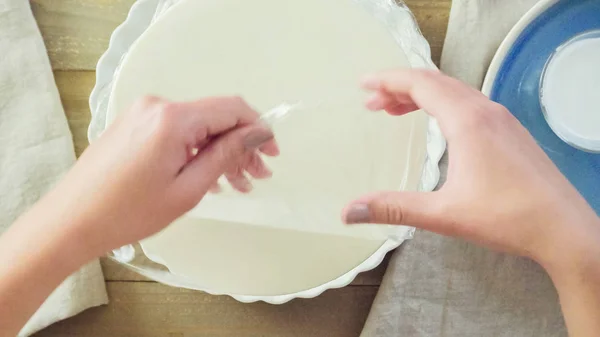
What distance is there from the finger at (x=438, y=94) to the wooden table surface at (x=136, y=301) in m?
0.28

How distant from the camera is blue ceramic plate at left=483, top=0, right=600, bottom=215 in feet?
2.08

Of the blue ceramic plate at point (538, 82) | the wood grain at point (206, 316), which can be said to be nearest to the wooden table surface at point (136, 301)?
the wood grain at point (206, 316)

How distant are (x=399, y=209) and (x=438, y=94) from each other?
103mm

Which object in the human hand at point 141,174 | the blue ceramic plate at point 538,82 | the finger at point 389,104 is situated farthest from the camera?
the blue ceramic plate at point 538,82

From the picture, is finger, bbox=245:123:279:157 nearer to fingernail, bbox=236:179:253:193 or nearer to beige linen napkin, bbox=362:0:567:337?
fingernail, bbox=236:179:253:193

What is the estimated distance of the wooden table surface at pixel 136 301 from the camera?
2.25 ft

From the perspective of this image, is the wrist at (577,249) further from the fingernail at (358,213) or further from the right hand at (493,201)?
the fingernail at (358,213)

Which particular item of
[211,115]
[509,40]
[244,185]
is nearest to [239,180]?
[244,185]

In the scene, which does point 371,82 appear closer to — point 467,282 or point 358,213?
point 358,213

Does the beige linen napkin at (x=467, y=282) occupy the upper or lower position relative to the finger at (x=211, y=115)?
lower

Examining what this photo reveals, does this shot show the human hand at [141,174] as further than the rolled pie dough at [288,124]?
No

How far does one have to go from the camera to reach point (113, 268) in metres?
0.70

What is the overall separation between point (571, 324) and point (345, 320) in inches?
11.7

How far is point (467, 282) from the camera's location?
0.66m
